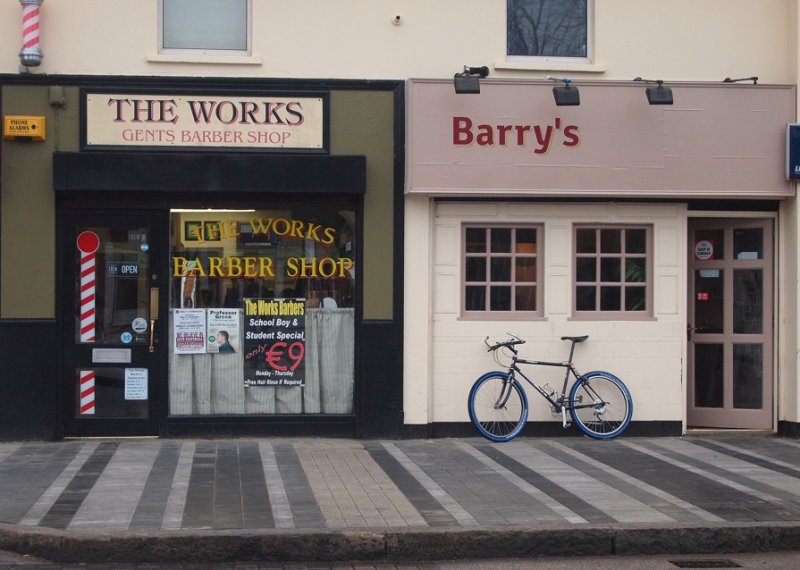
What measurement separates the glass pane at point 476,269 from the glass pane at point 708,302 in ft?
8.43

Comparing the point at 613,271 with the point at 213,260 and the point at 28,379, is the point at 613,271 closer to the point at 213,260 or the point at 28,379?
the point at 213,260

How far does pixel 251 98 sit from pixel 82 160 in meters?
1.83

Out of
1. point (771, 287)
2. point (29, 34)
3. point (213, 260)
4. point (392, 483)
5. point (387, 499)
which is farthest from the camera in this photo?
point (771, 287)

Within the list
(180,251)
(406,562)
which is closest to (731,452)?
(406,562)

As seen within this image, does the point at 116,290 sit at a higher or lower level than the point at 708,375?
higher

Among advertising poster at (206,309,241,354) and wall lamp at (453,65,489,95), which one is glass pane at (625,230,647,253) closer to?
wall lamp at (453,65,489,95)

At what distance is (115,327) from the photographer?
11094 millimetres

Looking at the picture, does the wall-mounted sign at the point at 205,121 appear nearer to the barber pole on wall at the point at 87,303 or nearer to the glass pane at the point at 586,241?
the barber pole on wall at the point at 87,303

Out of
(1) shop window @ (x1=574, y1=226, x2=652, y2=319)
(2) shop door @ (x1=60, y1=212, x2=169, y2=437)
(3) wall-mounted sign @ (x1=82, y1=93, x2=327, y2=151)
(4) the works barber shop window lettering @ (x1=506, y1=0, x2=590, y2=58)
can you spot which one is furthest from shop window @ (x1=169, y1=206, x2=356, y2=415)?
(4) the works barber shop window lettering @ (x1=506, y1=0, x2=590, y2=58)

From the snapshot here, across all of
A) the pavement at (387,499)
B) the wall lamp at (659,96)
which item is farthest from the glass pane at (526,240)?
the pavement at (387,499)

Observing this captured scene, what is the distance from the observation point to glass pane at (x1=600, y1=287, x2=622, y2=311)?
11625 mm

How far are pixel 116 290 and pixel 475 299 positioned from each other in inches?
152

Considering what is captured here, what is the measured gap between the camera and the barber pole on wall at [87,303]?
36.1 ft

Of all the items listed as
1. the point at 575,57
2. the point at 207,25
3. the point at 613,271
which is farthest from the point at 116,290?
the point at 575,57
